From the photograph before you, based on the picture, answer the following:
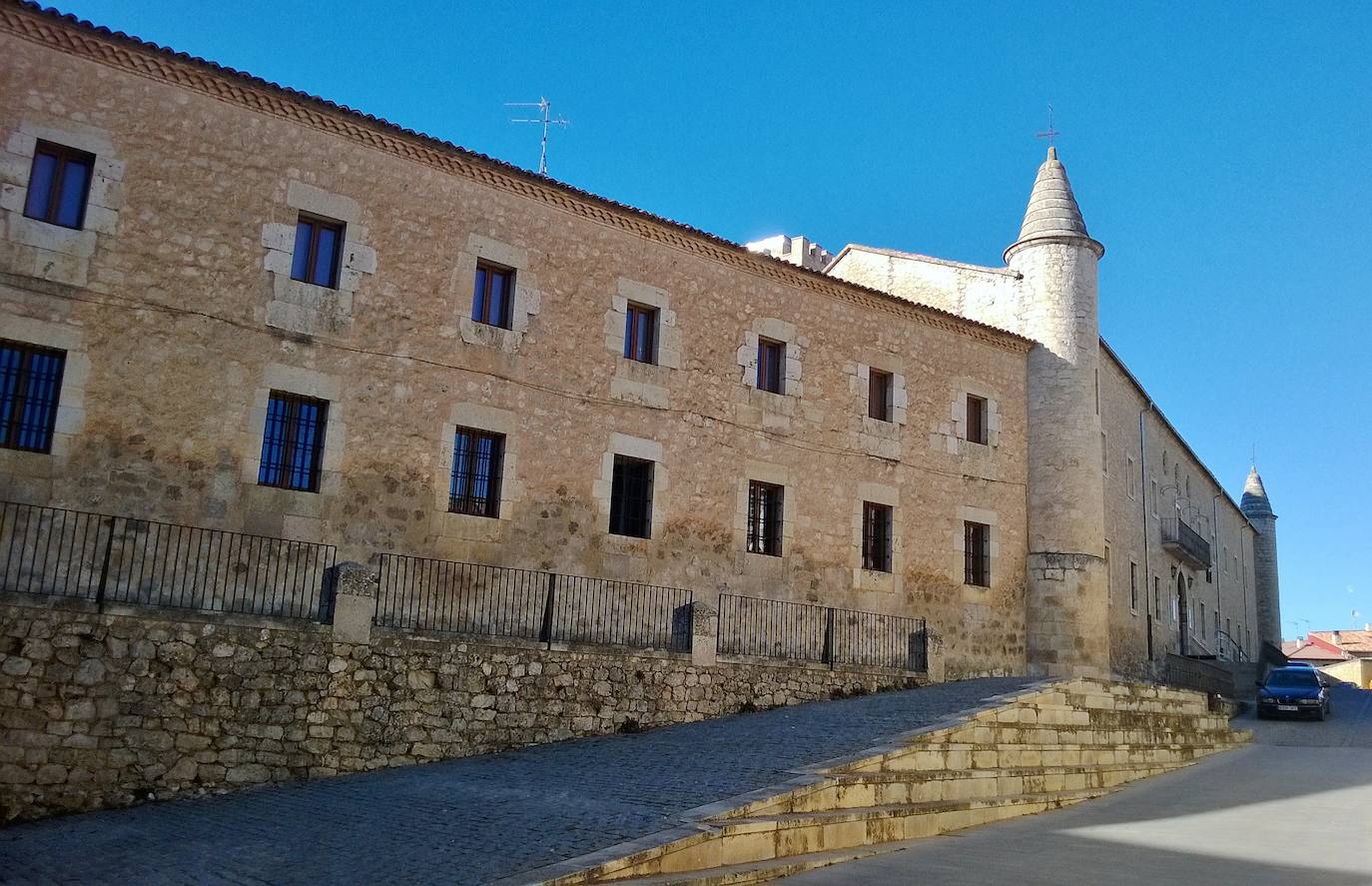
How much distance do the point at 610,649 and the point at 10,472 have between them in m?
7.43

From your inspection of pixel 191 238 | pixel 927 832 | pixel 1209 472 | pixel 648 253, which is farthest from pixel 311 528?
pixel 1209 472

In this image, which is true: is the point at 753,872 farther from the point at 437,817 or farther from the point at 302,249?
the point at 302,249

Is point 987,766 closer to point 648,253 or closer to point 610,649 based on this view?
point 610,649

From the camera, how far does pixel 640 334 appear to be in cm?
1791

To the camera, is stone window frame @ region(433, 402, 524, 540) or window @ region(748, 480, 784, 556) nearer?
stone window frame @ region(433, 402, 524, 540)

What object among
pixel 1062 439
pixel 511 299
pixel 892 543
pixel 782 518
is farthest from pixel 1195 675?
pixel 511 299

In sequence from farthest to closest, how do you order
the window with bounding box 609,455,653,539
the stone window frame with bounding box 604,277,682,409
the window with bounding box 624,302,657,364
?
the window with bounding box 624,302,657,364 < the stone window frame with bounding box 604,277,682,409 < the window with bounding box 609,455,653,539

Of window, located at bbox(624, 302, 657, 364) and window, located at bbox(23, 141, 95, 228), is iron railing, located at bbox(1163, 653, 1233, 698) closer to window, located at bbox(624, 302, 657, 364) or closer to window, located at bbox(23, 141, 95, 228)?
window, located at bbox(624, 302, 657, 364)

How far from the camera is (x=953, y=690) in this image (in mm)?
16906

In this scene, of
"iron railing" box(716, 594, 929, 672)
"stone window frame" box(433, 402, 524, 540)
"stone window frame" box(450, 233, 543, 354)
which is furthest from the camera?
"iron railing" box(716, 594, 929, 672)

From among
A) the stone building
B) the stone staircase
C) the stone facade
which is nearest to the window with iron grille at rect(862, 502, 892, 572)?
the stone building

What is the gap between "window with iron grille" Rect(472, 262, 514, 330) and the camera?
16.2 metres

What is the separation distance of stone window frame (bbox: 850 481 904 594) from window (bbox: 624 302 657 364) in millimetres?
4917

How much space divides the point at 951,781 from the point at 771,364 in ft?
31.6
